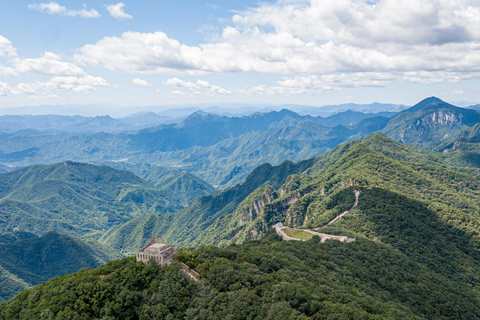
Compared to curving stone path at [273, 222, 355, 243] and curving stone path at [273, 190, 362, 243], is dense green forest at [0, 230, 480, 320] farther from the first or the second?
curving stone path at [273, 190, 362, 243]

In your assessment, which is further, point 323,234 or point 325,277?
point 323,234

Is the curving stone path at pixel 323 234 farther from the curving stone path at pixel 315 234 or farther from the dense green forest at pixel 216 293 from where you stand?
the dense green forest at pixel 216 293

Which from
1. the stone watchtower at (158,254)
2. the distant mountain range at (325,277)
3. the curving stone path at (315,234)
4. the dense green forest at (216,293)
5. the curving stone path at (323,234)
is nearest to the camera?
the dense green forest at (216,293)

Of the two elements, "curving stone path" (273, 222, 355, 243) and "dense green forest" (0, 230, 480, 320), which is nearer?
"dense green forest" (0, 230, 480, 320)

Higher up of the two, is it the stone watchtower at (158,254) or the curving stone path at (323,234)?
the stone watchtower at (158,254)

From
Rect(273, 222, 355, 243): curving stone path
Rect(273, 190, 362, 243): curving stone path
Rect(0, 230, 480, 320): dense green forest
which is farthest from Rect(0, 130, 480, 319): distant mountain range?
Rect(273, 222, 355, 243): curving stone path

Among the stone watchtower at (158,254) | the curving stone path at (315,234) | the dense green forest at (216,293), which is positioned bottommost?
the curving stone path at (315,234)

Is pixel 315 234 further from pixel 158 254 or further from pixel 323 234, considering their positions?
pixel 158 254

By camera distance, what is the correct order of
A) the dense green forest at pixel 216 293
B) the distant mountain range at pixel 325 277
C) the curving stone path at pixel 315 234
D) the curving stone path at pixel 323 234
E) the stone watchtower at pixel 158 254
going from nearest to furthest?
the dense green forest at pixel 216 293 → the distant mountain range at pixel 325 277 → the stone watchtower at pixel 158 254 → the curving stone path at pixel 315 234 → the curving stone path at pixel 323 234

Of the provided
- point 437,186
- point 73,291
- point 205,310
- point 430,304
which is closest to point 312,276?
point 205,310

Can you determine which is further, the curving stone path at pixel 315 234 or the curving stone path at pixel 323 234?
the curving stone path at pixel 323 234

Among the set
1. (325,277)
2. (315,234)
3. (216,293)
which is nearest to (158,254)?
(216,293)

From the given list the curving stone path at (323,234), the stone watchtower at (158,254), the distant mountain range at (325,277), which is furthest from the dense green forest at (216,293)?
the curving stone path at (323,234)
